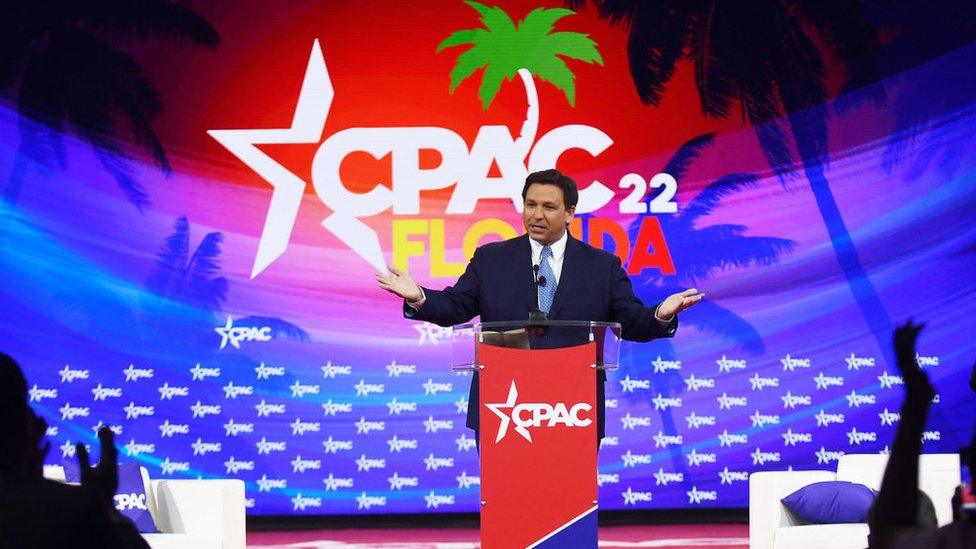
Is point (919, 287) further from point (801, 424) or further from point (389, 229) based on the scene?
point (389, 229)

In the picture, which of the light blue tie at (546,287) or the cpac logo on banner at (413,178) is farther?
the cpac logo on banner at (413,178)

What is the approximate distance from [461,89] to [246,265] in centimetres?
163

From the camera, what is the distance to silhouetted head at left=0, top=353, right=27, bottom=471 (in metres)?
1.72

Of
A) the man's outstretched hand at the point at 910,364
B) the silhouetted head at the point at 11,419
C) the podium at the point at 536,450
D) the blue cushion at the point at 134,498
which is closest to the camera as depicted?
the man's outstretched hand at the point at 910,364

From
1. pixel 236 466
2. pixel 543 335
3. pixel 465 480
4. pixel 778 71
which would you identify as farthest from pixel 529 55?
pixel 543 335

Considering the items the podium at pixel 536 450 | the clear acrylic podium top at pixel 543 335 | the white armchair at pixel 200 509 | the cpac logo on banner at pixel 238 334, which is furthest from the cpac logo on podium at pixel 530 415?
the cpac logo on banner at pixel 238 334

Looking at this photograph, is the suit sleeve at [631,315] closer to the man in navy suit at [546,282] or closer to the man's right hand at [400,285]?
the man in navy suit at [546,282]

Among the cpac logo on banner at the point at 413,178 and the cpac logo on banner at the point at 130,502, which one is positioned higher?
the cpac logo on banner at the point at 413,178

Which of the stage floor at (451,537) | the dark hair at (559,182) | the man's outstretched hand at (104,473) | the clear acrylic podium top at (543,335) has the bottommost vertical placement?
the stage floor at (451,537)

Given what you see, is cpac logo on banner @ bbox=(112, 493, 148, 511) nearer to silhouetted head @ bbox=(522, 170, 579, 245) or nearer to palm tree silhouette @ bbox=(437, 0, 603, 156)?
silhouetted head @ bbox=(522, 170, 579, 245)

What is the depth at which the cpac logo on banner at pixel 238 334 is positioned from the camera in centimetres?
735

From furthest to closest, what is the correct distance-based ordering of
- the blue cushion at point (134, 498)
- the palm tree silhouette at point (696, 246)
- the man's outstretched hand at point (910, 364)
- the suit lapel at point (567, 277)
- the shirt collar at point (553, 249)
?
the palm tree silhouette at point (696, 246)
the blue cushion at point (134, 498)
the shirt collar at point (553, 249)
the suit lapel at point (567, 277)
the man's outstretched hand at point (910, 364)

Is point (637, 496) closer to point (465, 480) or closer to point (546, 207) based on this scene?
point (465, 480)

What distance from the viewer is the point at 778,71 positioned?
7352mm
